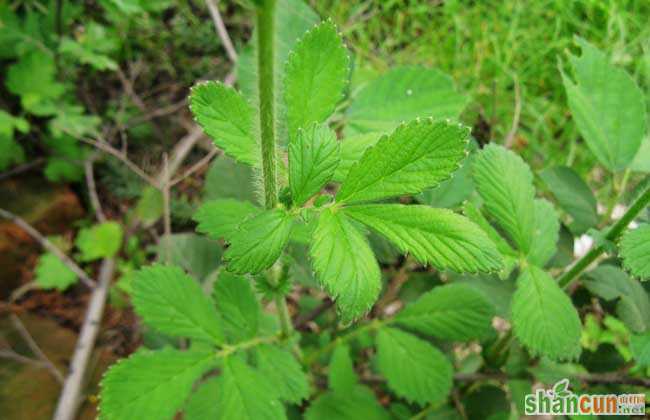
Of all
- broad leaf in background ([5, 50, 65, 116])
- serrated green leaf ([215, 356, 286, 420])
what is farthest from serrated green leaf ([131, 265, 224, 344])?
broad leaf in background ([5, 50, 65, 116])

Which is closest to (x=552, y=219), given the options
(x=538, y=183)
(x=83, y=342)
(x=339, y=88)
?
(x=339, y=88)

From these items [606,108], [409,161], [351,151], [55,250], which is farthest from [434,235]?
[55,250]

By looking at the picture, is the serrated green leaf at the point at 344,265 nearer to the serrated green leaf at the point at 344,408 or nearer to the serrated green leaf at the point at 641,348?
the serrated green leaf at the point at 641,348

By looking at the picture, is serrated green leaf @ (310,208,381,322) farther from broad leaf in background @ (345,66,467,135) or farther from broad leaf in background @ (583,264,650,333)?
broad leaf in background @ (583,264,650,333)

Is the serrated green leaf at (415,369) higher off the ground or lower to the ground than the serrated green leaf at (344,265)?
lower

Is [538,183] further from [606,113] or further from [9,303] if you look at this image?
[9,303]

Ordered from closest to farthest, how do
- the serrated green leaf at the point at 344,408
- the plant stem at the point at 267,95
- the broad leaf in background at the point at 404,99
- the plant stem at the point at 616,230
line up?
the plant stem at the point at 267,95 < the plant stem at the point at 616,230 < the broad leaf in background at the point at 404,99 < the serrated green leaf at the point at 344,408

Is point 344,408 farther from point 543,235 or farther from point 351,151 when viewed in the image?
point 351,151

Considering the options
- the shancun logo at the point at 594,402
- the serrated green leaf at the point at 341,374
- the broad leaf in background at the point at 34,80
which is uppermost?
the broad leaf in background at the point at 34,80

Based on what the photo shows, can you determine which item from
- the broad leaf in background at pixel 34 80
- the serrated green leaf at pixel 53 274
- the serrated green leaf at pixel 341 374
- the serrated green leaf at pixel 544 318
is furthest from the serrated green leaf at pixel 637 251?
the broad leaf in background at pixel 34 80
